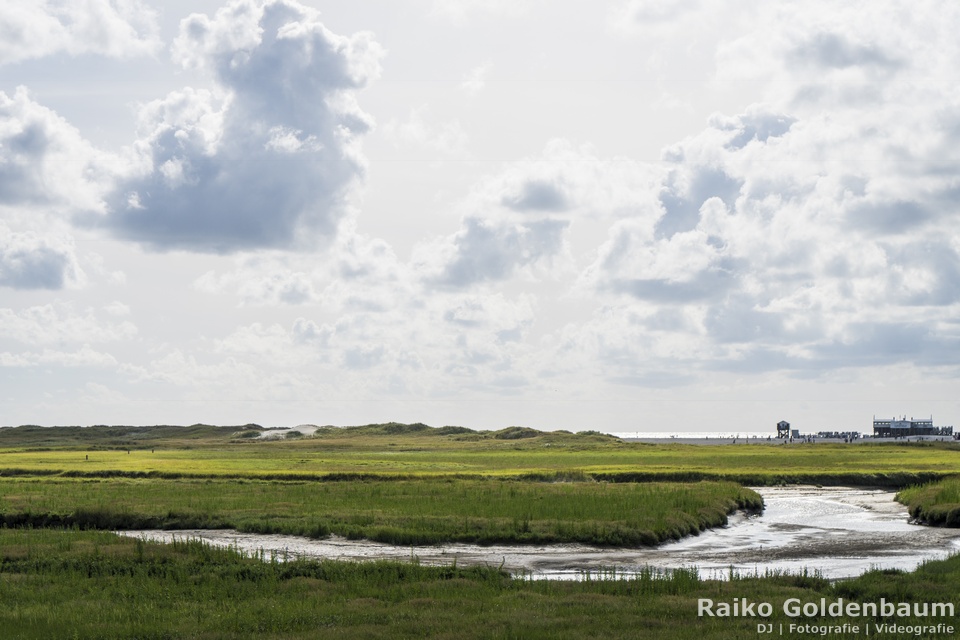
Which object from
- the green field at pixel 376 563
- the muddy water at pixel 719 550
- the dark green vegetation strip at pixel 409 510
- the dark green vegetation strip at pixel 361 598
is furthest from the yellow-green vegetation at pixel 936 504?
the dark green vegetation strip at pixel 361 598

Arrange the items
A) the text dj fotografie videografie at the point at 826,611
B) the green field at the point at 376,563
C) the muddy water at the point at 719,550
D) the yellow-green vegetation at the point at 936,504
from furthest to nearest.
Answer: the yellow-green vegetation at the point at 936,504 → the muddy water at the point at 719,550 → the green field at the point at 376,563 → the text dj fotografie videografie at the point at 826,611

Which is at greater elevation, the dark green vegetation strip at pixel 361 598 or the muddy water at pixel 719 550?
the dark green vegetation strip at pixel 361 598

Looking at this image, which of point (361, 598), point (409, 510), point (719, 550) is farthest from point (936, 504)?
point (361, 598)

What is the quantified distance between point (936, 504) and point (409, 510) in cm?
2820

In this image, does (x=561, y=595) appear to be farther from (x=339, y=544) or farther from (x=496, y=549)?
(x=339, y=544)

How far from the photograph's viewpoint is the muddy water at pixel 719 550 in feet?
108

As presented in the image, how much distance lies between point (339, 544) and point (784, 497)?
39092mm

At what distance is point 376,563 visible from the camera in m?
30.3

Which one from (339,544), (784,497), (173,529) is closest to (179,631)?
(339,544)

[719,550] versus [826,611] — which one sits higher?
[826,611]

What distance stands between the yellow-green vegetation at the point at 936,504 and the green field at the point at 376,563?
0.14 meters

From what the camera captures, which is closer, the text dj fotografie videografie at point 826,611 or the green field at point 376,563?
the text dj fotografie videografie at point 826,611

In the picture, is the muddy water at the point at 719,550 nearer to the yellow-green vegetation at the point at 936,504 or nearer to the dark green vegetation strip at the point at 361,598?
the yellow-green vegetation at the point at 936,504

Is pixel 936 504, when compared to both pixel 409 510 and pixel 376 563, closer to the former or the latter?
pixel 409 510
